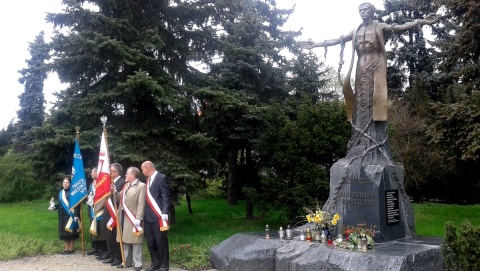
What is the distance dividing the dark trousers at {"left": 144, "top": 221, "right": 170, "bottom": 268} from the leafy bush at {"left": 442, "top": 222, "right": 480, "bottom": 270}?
14.5ft

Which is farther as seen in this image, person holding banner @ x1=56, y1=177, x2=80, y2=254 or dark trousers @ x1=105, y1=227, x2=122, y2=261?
person holding banner @ x1=56, y1=177, x2=80, y2=254

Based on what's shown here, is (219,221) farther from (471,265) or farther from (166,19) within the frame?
(471,265)

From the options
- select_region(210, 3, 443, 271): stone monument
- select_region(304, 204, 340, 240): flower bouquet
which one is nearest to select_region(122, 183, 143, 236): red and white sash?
select_region(210, 3, 443, 271): stone monument

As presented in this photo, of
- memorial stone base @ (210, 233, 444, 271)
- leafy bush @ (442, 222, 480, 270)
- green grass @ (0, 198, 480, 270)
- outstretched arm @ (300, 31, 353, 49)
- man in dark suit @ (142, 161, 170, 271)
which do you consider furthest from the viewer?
green grass @ (0, 198, 480, 270)

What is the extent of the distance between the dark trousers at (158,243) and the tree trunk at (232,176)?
8147mm

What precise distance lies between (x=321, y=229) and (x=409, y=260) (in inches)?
70.2

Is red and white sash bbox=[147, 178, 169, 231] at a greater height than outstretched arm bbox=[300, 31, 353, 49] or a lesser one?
lesser

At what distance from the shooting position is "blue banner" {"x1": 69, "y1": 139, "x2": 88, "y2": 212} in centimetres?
998

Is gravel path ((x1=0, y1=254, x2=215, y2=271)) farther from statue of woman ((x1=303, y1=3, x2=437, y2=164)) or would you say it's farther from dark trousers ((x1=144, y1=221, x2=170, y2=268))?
statue of woman ((x1=303, y1=3, x2=437, y2=164))

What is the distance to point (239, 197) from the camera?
20141mm

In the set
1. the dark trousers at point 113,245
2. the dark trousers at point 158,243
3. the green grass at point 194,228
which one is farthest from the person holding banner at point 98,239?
the dark trousers at point 158,243

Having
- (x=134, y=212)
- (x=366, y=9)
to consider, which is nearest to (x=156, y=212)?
(x=134, y=212)

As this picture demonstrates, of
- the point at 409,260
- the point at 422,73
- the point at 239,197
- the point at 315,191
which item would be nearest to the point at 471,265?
the point at 409,260

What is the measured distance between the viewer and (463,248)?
552 centimetres
